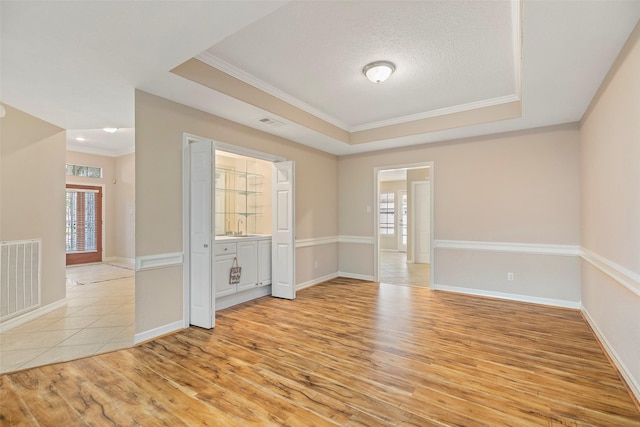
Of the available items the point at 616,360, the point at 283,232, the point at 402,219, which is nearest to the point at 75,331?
the point at 283,232

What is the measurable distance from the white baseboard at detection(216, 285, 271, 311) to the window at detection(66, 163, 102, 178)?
20.1 feet

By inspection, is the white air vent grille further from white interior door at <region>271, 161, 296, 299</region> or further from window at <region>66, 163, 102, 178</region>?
window at <region>66, 163, 102, 178</region>

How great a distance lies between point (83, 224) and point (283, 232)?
6209 mm

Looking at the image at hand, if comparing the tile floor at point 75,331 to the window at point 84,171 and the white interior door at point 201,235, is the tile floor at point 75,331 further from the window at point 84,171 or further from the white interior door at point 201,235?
the window at point 84,171

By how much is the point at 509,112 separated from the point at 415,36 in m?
2.19

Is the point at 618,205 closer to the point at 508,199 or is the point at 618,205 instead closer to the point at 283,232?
the point at 508,199

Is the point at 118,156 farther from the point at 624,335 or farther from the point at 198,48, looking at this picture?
the point at 624,335

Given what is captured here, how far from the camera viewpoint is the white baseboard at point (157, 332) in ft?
9.56

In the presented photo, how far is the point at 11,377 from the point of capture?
2.31 meters

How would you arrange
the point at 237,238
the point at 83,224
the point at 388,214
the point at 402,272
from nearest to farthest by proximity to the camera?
the point at 237,238 < the point at 402,272 < the point at 83,224 < the point at 388,214

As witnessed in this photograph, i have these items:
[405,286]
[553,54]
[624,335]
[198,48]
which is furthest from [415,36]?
[405,286]

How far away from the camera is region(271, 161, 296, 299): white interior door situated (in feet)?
14.6

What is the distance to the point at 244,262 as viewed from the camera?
169 inches

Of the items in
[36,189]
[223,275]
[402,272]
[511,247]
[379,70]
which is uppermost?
[379,70]
